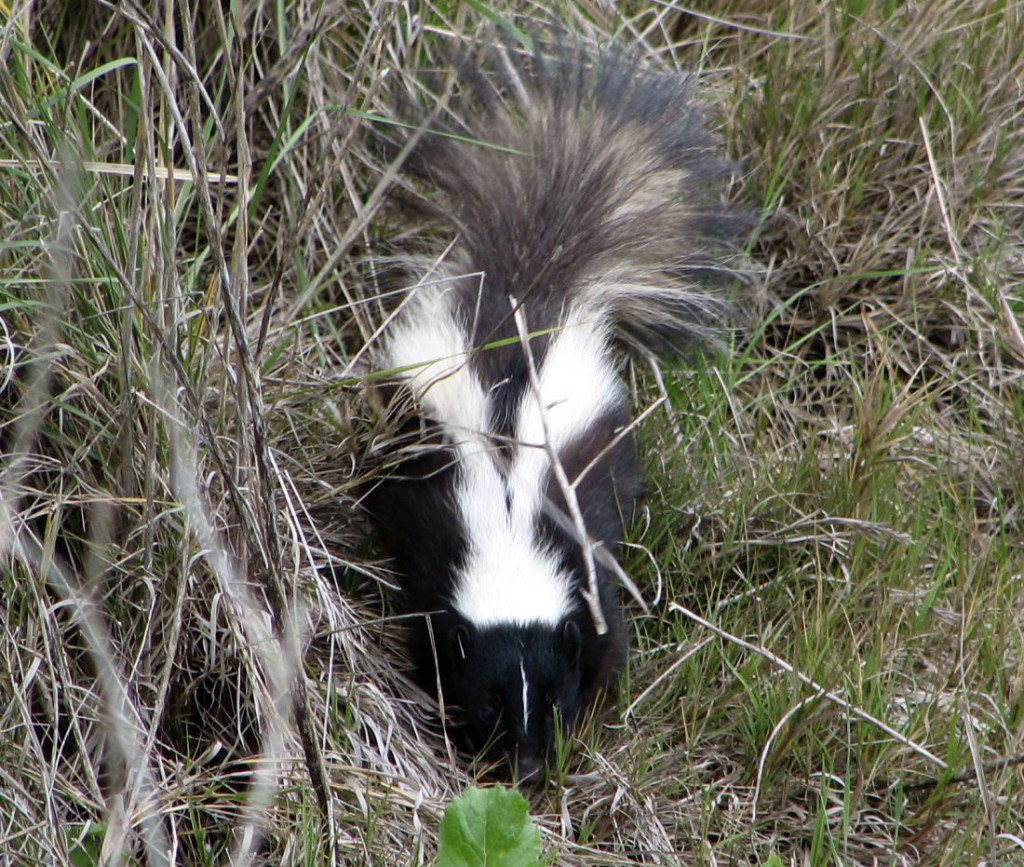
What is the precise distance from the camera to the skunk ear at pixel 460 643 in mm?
3641

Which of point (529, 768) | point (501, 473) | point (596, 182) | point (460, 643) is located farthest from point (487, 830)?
point (596, 182)

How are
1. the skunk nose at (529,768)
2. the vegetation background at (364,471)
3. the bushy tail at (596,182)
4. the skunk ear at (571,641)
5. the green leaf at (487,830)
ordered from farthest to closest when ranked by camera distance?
1. the bushy tail at (596,182)
2. the skunk ear at (571,641)
3. the skunk nose at (529,768)
4. the vegetation background at (364,471)
5. the green leaf at (487,830)

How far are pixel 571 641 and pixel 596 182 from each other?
143 cm

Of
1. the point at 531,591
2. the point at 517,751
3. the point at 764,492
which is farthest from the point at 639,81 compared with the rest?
the point at 517,751

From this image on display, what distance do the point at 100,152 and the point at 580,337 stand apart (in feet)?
4.73

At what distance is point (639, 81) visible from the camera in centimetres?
428

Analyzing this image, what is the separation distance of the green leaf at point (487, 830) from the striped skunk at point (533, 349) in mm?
638

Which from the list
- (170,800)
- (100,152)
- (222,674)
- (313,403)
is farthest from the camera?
(313,403)

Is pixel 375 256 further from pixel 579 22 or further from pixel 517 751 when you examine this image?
pixel 517 751

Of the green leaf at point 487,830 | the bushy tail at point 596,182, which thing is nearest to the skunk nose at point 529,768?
the green leaf at point 487,830

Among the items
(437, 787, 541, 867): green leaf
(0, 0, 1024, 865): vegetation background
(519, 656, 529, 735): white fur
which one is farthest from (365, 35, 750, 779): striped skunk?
(437, 787, 541, 867): green leaf

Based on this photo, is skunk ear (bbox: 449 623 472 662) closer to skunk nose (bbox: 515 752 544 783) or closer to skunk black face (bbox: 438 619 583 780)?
skunk black face (bbox: 438 619 583 780)

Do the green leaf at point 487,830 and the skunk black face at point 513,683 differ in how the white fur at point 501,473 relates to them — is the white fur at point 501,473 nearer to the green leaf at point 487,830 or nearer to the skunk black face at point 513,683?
the skunk black face at point 513,683

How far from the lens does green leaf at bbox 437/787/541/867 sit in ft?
9.11
